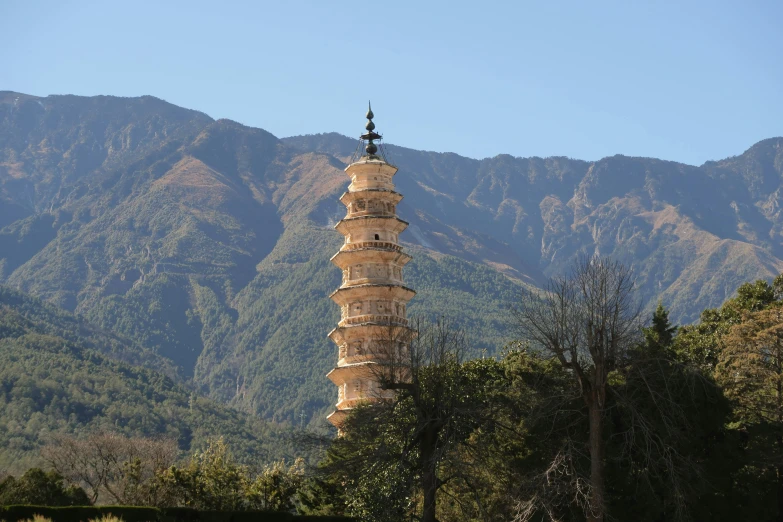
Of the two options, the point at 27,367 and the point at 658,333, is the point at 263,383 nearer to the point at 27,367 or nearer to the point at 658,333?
the point at 27,367

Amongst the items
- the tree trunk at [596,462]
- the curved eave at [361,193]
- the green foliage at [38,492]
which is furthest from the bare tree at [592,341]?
the green foliage at [38,492]

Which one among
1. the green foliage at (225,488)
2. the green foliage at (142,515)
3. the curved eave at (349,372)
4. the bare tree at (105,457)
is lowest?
the green foliage at (142,515)

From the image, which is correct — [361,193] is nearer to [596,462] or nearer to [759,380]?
[759,380]

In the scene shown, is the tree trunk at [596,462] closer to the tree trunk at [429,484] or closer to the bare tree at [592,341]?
the bare tree at [592,341]

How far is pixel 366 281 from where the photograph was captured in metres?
55.4

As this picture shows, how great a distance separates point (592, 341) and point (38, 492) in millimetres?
23879

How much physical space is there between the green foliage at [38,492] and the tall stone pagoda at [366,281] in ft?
40.1

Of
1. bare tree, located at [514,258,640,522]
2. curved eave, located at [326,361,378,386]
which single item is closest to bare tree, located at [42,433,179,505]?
curved eave, located at [326,361,378,386]

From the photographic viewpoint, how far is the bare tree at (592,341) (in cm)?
3541

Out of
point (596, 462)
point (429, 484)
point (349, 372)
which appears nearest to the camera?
point (596, 462)

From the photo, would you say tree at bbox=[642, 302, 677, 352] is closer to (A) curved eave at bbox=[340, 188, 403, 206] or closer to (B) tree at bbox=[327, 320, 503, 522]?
(B) tree at bbox=[327, 320, 503, 522]

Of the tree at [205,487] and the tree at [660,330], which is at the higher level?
Answer: the tree at [660,330]

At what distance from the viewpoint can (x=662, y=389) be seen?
37594 mm

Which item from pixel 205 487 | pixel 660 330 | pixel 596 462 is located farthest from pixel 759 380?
pixel 205 487
